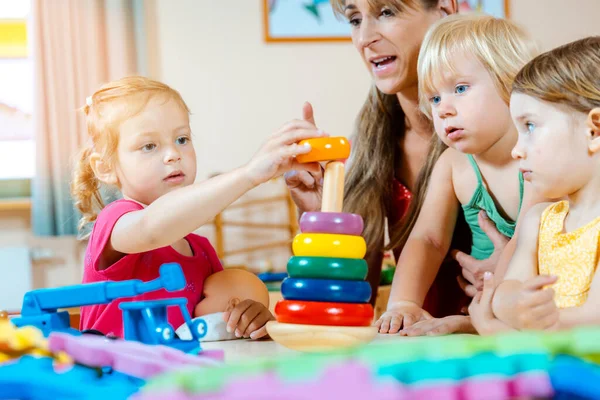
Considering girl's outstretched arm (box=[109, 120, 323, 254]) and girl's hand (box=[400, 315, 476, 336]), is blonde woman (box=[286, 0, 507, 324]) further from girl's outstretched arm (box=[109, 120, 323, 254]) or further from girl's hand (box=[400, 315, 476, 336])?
girl's outstretched arm (box=[109, 120, 323, 254])

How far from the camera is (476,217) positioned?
137cm

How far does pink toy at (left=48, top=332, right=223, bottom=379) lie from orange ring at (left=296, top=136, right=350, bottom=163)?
0.37 m

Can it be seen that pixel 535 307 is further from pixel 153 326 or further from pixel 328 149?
pixel 153 326

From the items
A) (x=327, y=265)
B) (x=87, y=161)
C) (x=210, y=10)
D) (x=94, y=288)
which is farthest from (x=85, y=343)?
(x=210, y=10)

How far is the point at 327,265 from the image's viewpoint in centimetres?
70

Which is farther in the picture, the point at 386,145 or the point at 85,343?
the point at 386,145

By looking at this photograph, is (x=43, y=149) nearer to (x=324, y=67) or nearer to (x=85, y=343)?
(x=324, y=67)

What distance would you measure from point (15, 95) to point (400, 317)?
3446mm

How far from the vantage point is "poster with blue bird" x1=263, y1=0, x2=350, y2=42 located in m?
4.34

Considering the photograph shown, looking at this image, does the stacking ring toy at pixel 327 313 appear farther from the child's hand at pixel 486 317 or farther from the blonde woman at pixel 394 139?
the blonde woman at pixel 394 139

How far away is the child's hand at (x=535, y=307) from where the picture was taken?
0.76 metres

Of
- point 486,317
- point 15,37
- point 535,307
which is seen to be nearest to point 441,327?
point 486,317

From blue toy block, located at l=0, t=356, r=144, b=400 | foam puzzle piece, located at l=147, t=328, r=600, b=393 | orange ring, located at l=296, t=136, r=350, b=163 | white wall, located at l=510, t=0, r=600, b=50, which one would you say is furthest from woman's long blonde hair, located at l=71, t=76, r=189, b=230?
white wall, located at l=510, t=0, r=600, b=50

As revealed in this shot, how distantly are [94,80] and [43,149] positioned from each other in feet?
1.50
